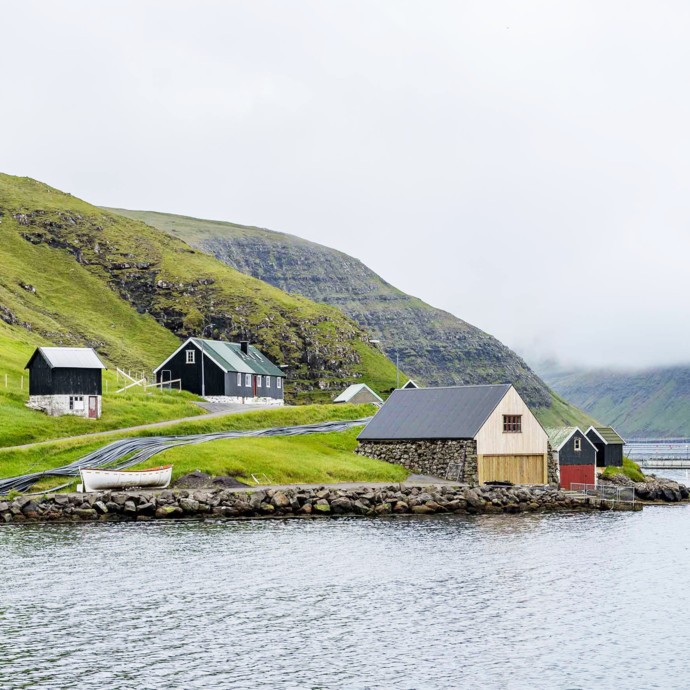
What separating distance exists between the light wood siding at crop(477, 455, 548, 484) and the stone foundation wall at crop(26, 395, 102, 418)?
3696cm

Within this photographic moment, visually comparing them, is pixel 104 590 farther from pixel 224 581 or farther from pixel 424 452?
pixel 424 452

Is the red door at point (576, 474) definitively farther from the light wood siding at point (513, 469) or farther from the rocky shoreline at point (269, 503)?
the rocky shoreline at point (269, 503)

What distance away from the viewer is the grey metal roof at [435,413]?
83.7m

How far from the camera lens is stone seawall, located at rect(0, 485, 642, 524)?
66.8 metres

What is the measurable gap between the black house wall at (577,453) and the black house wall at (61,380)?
4430 centimetres

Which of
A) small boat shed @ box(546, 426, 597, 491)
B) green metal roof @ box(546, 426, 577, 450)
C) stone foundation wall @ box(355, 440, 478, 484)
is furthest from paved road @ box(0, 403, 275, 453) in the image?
small boat shed @ box(546, 426, 597, 491)

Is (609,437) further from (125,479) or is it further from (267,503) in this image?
(125,479)

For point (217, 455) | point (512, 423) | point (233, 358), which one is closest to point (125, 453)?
point (217, 455)

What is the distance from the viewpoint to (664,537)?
64250 millimetres

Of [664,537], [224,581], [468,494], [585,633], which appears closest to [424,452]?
[468,494]

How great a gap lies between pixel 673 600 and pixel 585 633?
8059mm

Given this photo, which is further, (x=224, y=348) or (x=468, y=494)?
(x=224, y=348)

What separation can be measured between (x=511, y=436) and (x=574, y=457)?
18112mm

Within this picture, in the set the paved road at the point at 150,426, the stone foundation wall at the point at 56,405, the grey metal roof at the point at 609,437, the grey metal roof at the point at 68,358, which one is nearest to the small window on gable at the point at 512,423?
the grey metal roof at the point at 609,437
